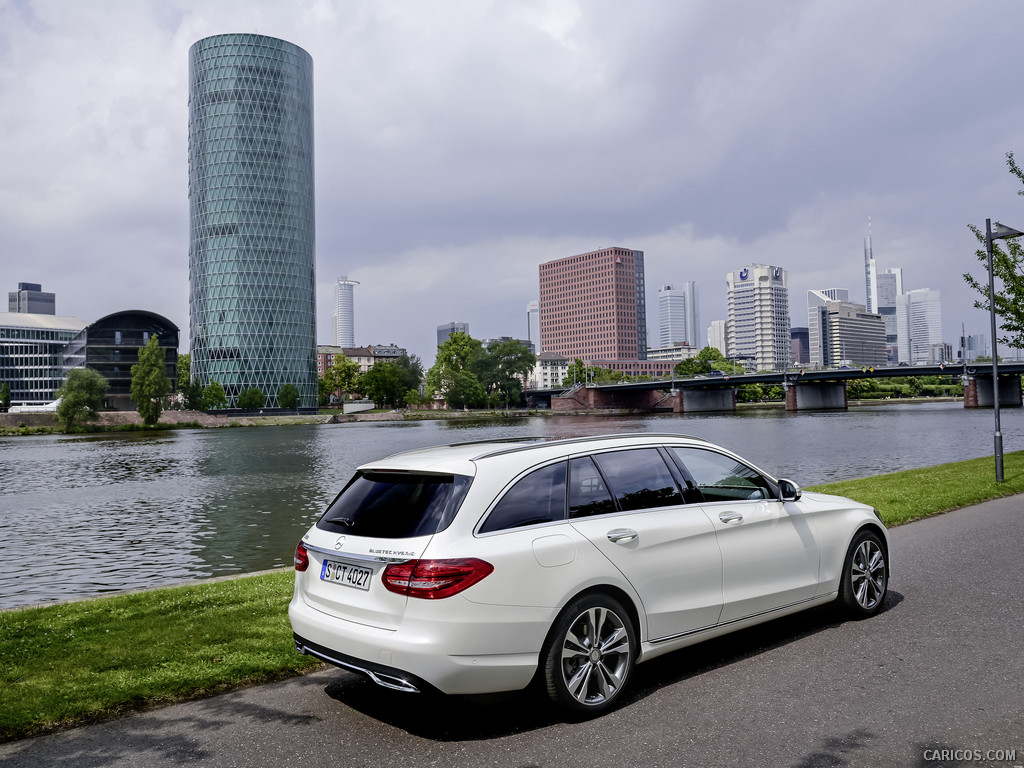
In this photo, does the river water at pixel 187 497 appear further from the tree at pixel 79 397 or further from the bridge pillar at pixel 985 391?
the bridge pillar at pixel 985 391

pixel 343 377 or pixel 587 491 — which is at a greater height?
pixel 343 377

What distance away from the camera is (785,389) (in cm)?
12838

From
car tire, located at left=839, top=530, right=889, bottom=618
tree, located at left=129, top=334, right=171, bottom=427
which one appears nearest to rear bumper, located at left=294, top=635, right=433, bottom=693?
car tire, located at left=839, top=530, right=889, bottom=618

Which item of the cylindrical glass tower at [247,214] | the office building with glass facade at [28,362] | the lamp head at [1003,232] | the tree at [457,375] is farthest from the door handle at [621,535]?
the office building with glass facade at [28,362]

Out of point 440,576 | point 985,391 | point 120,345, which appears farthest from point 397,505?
point 120,345

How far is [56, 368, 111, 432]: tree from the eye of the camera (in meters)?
90.4

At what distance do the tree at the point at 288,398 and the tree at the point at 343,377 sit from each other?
26685 millimetres

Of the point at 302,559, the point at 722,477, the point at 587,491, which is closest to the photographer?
the point at 587,491

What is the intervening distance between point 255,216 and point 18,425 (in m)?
72.1

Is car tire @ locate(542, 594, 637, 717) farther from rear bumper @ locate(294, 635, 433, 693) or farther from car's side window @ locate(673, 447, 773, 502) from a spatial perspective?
car's side window @ locate(673, 447, 773, 502)

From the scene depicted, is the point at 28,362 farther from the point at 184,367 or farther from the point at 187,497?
the point at 187,497

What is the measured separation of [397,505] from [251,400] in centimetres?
14265

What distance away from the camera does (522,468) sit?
509cm

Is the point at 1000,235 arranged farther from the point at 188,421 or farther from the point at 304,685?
the point at 188,421
